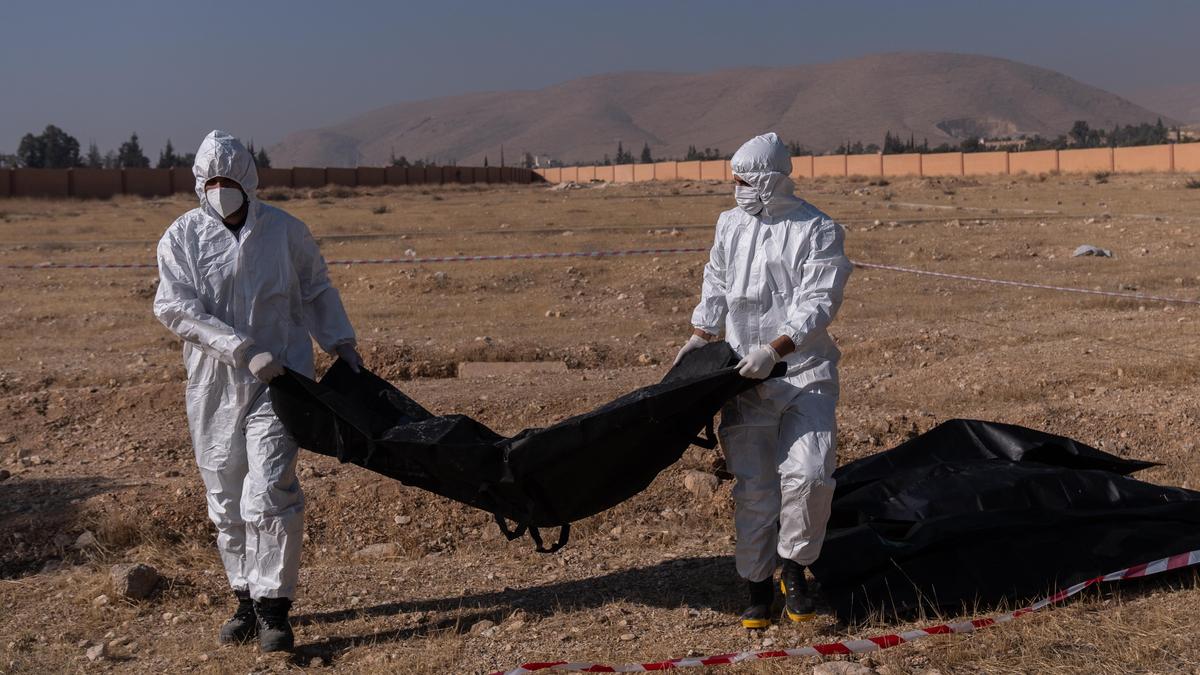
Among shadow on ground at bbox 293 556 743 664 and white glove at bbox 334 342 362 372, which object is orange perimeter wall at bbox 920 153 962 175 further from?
white glove at bbox 334 342 362 372

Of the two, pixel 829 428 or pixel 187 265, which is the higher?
pixel 187 265

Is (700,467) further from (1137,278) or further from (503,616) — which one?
(1137,278)

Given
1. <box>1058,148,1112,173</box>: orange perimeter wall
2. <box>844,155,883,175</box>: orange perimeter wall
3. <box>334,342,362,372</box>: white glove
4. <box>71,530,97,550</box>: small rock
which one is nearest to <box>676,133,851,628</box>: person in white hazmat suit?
<box>334,342,362,372</box>: white glove

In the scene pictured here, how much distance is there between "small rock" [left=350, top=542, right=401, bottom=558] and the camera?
5.86 metres

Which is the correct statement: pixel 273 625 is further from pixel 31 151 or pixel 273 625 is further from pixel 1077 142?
pixel 1077 142

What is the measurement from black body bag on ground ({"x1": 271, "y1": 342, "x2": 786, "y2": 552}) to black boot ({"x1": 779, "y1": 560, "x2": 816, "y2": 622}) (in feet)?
1.79

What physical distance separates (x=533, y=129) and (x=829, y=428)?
621 feet

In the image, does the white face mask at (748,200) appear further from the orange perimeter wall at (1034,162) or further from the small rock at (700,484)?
the orange perimeter wall at (1034,162)

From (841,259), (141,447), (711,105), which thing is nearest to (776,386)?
(841,259)

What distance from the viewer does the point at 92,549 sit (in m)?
5.96

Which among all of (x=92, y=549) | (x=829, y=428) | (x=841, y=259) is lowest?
(x=92, y=549)

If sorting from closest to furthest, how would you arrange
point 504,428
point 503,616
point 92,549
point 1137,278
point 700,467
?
point 503,616, point 92,549, point 700,467, point 504,428, point 1137,278

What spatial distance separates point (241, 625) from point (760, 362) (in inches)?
82.7

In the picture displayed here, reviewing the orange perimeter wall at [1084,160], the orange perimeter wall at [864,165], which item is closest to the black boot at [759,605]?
the orange perimeter wall at [1084,160]
